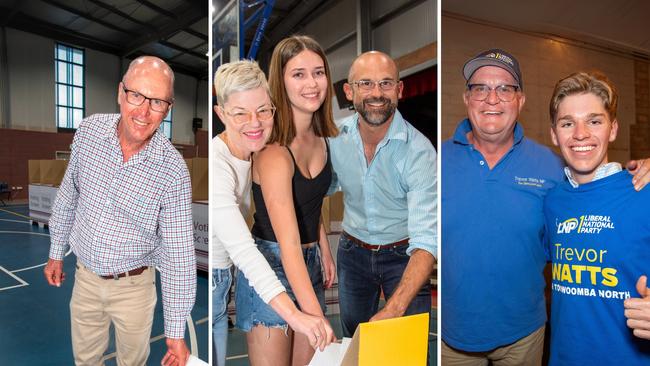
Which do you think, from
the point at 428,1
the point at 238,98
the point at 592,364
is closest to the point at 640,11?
the point at 428,1

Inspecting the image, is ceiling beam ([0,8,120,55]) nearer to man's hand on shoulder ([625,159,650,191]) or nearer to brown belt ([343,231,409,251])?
brown belt ([343,231,409,251])

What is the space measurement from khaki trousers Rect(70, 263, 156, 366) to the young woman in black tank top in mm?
515

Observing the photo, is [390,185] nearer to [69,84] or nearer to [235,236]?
[235,236]

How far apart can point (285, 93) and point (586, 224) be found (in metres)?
1.11

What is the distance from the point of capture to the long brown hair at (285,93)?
1.01 m

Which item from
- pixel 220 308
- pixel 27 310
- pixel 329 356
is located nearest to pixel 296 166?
pixel 220 308

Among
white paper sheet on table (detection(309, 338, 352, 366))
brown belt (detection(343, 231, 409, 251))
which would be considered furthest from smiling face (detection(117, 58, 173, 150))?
white paper sheet on table (detection(309, 338, 352, 366))

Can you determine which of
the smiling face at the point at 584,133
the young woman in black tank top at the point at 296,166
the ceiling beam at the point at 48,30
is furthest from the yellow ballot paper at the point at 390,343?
the ceiling beam at the point at 48,30

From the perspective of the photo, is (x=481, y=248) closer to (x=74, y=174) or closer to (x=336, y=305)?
(x=336, y=305)

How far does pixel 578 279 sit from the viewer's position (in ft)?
4.21

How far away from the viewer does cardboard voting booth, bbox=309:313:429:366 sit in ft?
3.62

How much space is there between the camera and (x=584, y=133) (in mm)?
1270

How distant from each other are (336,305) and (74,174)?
37.9 inches

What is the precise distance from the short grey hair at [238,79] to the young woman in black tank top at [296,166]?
0.04 m
